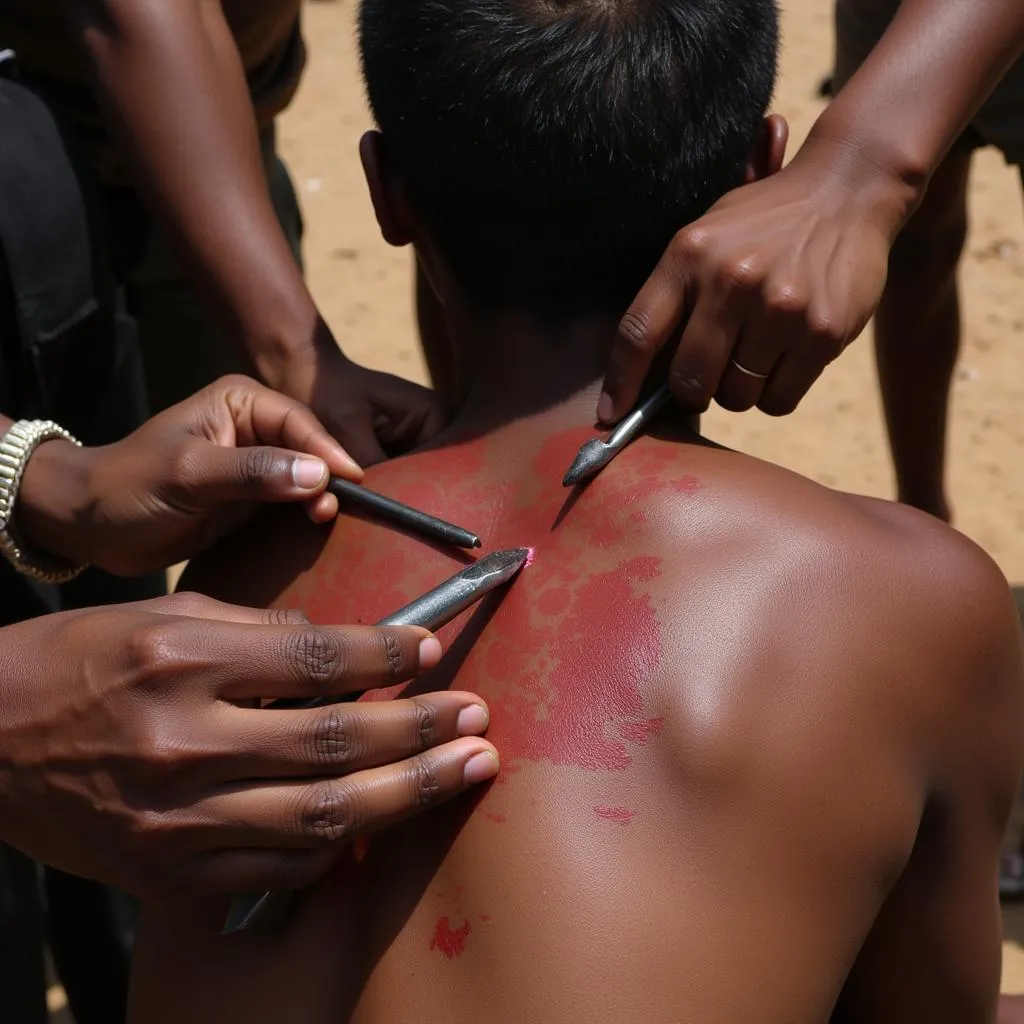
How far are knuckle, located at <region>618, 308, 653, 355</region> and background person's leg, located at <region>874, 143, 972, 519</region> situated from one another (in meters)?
1.77

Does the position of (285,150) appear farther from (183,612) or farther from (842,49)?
(183,612)

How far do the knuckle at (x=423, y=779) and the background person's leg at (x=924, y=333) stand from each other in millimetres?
2204

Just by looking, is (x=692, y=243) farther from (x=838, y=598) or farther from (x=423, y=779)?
(x=423, y=779)

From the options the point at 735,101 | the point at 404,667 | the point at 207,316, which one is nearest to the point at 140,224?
the point at 207,316

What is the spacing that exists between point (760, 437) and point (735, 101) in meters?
2.72

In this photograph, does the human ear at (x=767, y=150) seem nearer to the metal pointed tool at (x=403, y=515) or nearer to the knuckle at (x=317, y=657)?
the metal pointed tool at (x=403, y=515)

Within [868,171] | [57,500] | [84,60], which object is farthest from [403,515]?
[84,60]

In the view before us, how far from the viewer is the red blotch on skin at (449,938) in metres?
1.34

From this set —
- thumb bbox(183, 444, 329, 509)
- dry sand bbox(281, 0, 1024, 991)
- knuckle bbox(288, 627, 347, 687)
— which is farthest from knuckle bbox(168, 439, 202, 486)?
dry sand bbox(281, 0, 1024, 991)

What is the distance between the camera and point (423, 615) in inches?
54.3

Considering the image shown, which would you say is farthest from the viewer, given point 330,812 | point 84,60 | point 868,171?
point 84,60

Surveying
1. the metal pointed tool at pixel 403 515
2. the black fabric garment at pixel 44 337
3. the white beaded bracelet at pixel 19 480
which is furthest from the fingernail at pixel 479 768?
the black fabric garment at pixel 44 337

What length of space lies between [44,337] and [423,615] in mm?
938

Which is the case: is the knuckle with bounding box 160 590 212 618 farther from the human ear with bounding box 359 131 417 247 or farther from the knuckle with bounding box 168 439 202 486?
the human ear with bounding box 359 131 417 247
